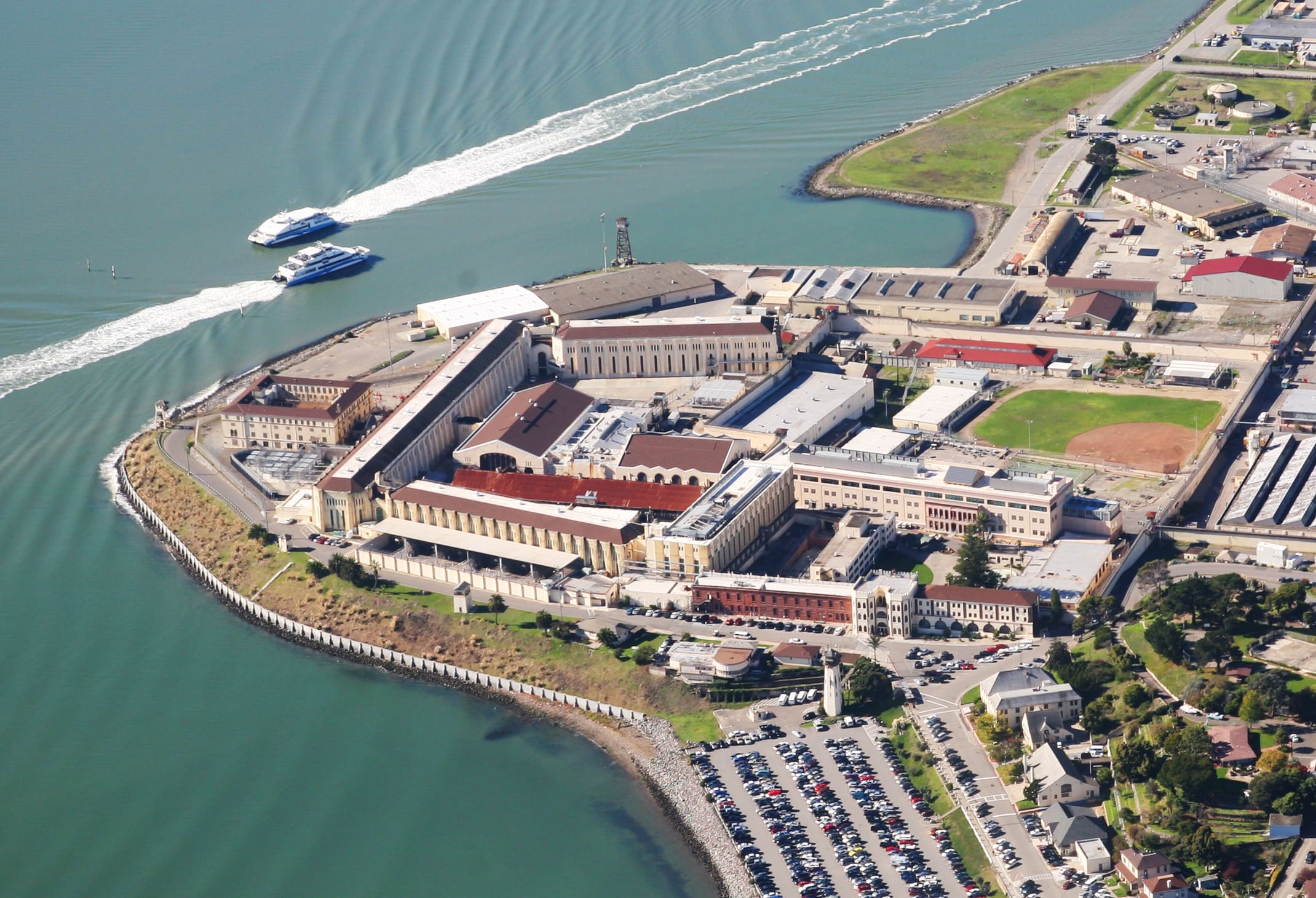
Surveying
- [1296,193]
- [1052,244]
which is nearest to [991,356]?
[1052,244]

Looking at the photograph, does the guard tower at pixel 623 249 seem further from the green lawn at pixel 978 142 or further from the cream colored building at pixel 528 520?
the cream colored building at pixel 528 520

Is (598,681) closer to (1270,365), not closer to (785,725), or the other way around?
(785,725)

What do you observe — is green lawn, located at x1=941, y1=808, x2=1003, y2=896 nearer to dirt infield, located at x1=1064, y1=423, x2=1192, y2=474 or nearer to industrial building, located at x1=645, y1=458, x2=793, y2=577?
industrial building, located at x1=645, y1=458, x2=793, y2=577

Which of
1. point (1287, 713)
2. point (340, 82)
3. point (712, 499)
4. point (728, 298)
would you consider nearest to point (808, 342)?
point (728, 298)

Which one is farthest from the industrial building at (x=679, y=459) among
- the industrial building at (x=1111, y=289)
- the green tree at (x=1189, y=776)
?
the green tree at (x=1189, y=776)

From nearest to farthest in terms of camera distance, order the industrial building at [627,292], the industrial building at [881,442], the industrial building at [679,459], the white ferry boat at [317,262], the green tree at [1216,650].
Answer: the green tree at [1216,650] → the industrial building at [679,459] → the industrial building at [881,442] → the industrial building at [627,292] → the white ferry boat at [317,262]

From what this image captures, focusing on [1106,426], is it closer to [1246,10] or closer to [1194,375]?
[1194,375]

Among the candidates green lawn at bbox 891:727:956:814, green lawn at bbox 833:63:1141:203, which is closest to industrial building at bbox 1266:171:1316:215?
green lawn at bbox 833:63:1141:203
